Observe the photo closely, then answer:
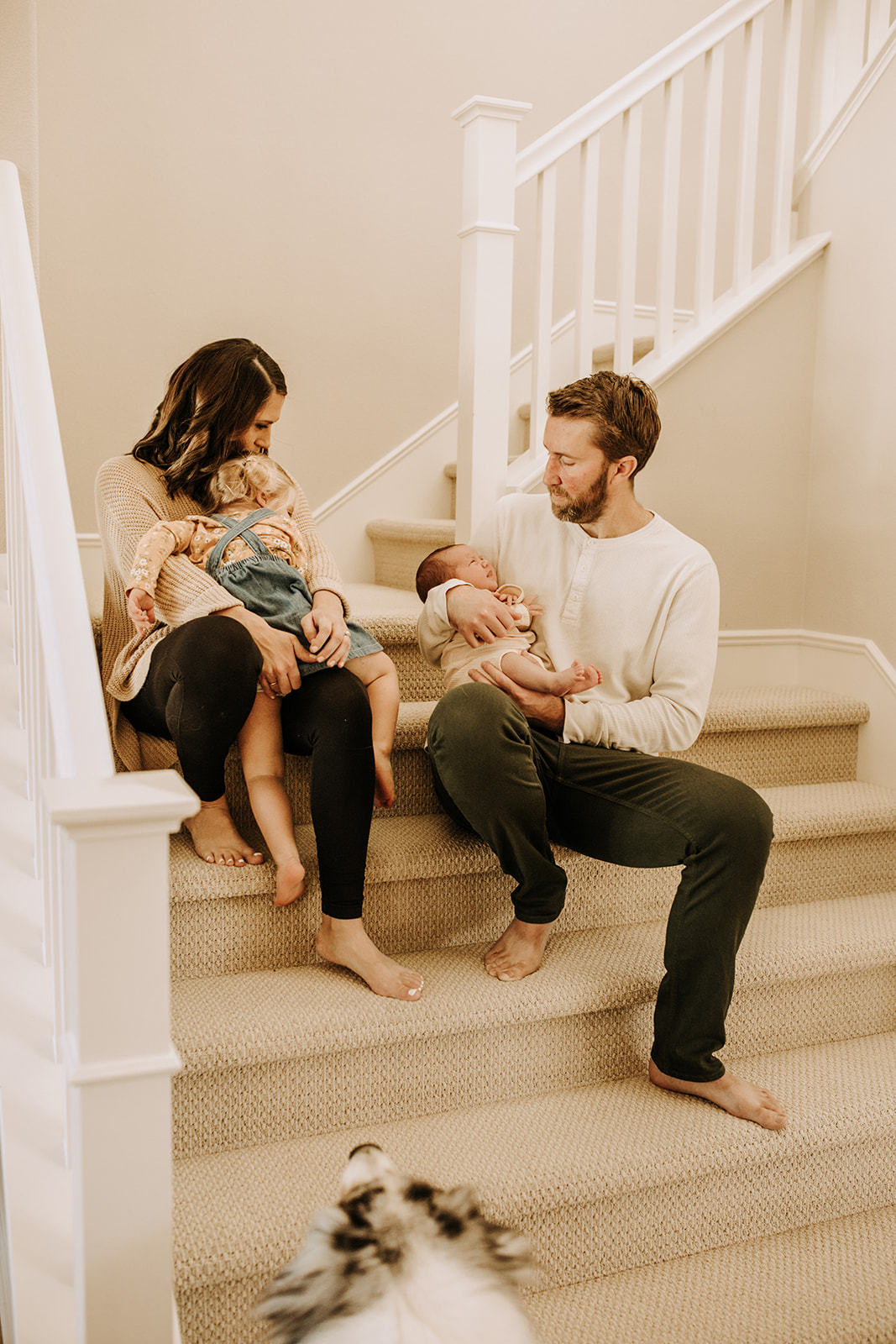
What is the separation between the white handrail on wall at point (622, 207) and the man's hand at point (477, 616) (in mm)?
492

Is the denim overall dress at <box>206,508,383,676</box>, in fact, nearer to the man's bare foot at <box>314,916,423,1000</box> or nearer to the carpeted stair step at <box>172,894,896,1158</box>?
the man's bare foot at <box>314,916,423,1000</box>

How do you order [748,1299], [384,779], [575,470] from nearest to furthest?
1. [748,1299]
2. [384,779]
3. [575,470]

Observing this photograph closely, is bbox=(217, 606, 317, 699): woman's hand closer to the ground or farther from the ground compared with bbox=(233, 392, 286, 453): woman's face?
closer to the ground

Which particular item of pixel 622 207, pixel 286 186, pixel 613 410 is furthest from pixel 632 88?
pixel 286 186

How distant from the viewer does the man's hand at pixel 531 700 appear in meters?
1.82

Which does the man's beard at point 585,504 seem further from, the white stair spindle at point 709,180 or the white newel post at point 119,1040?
the white newel post at point 119,1040

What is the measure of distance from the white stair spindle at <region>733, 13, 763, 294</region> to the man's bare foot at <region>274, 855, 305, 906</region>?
1.79 metres

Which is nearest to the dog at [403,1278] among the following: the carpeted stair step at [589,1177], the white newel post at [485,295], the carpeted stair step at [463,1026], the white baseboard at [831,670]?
the carpeted stair step at [589,1177]

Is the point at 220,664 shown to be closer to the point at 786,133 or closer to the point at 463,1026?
the point at 463,1026

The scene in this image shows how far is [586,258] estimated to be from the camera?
239 cm

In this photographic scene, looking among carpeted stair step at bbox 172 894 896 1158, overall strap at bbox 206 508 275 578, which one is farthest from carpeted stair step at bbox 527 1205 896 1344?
overall strap at bbox 206 508 275 578

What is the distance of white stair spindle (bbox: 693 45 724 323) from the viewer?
243cm

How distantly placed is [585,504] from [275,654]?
0.66m

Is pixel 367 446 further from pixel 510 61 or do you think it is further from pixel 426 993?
pixel 426 993
